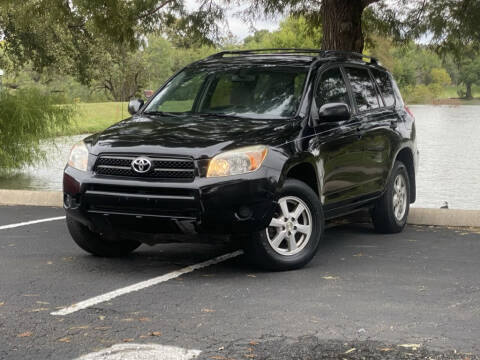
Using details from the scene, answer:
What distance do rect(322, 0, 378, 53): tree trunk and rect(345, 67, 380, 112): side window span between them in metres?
4.11

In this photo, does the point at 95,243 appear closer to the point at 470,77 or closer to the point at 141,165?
the point at 141,165

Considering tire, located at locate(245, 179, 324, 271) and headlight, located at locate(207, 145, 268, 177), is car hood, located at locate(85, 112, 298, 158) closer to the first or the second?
headlight, located at locate(207, 145, 268, 177)

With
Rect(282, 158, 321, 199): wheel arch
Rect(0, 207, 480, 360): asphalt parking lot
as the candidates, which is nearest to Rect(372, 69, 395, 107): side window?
Rect(0, 207, 480, 360): asphalt parking lot

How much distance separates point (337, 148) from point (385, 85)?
6.81 feet

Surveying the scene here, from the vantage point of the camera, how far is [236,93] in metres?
8.13

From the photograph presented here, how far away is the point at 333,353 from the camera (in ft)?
16.1

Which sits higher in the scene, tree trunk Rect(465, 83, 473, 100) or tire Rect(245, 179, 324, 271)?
tire Rect(245, 179, 324, 271)

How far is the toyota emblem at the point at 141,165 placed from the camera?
22.5 ft

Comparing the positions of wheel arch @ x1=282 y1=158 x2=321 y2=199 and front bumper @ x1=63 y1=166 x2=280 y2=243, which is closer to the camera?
front bumper @ x1=63 y1=166 x2=280 y2=243

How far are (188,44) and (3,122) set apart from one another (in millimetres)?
4762

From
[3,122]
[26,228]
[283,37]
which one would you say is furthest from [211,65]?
[283,37]

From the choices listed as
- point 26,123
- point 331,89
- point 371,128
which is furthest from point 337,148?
point 26,123

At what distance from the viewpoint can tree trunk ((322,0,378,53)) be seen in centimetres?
1346

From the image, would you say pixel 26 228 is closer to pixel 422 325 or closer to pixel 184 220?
pixel 184 220
